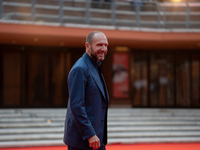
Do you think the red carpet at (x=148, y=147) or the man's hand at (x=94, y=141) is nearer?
the man's hand at (x=94, y=141)

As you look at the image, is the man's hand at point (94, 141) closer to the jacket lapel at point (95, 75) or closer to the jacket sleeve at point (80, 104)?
the jacket sleeve at point (80, 104)

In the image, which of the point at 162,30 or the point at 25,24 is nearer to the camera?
the point at 25,24

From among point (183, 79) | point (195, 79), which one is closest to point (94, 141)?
point (183, 79)

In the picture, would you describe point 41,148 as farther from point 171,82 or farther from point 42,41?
point 171,82

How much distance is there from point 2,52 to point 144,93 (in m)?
7.92

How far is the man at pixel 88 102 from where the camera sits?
2414 mm

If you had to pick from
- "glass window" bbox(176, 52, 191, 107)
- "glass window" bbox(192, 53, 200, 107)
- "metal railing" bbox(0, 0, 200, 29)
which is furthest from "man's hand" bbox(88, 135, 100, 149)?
"glass window" bbox(192, 53, 200, 107)

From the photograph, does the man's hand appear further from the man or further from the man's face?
the man's face

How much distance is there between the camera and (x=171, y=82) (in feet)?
50.5

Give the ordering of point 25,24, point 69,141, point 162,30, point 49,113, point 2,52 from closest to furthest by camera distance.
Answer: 1. point 69,141
2. point 25,24
3. point 49,113
4. point 162,30
5. point 2,52

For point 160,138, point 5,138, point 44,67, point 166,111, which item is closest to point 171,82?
point 166,111

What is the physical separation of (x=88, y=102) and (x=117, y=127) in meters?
8.36

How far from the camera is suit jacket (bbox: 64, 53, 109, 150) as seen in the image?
2410 millimetres

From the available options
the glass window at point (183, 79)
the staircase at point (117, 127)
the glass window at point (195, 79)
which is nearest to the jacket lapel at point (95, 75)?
the staircase at point (117, 127)
